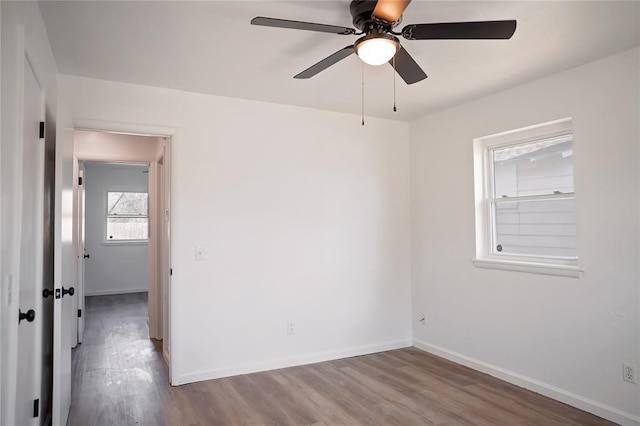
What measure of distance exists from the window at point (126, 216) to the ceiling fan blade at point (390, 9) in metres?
7.75

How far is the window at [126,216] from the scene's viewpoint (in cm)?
824

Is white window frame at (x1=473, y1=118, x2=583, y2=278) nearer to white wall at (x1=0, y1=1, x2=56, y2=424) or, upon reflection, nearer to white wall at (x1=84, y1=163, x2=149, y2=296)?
white wall at (x1=0, y1=1, x2=56, y2=424)

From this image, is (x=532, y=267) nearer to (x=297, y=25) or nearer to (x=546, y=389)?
(x=546, y=389)

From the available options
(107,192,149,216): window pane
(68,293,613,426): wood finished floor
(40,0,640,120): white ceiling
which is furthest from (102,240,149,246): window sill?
(40,0,640,120): white ceiling

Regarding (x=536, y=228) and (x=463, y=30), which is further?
(x=536, y=228)

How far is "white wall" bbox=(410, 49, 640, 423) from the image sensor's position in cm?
274

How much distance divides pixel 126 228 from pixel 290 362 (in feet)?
19.4

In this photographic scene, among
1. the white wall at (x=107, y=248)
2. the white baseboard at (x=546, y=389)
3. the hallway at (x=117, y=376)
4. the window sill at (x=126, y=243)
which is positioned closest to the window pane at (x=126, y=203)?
the white wall at (x=107, y=248)

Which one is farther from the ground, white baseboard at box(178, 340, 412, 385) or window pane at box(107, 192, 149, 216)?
window pane at box(107, 192, 149, 216)

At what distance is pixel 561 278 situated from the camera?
3.10 m

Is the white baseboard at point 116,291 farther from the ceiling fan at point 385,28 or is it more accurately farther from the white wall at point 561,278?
the ceiling fan at point 385,28

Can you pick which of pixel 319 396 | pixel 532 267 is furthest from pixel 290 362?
pixel 532 267

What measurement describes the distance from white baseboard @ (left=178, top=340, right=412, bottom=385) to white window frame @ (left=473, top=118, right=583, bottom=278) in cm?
132

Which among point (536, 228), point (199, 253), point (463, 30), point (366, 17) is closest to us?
point (463, 30)
